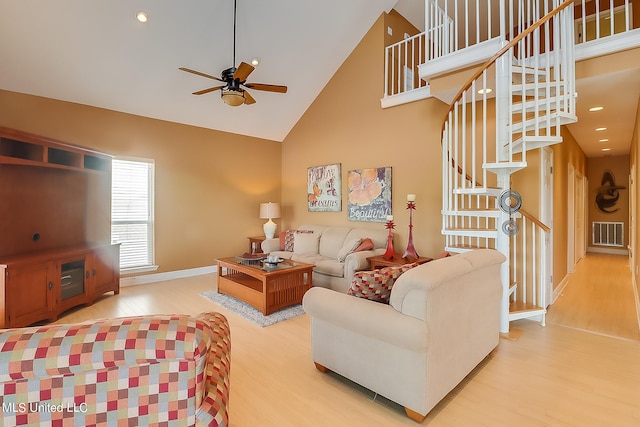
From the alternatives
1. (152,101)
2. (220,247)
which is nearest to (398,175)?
(220,247)

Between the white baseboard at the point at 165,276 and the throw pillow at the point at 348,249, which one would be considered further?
the white baseboard at the point at 165,276

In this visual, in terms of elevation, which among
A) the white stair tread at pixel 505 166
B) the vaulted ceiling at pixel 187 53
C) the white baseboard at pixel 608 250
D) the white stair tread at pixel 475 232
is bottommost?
the white baseboard at pixel 608 250

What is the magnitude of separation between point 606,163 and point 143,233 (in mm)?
10740

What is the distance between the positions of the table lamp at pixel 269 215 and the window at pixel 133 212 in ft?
6.50

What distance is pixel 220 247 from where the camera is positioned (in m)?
5.96

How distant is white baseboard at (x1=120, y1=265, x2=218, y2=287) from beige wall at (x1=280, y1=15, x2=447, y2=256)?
1.94m

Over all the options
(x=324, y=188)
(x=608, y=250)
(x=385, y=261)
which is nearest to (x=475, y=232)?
(x=385, y=261)

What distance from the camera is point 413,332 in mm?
1751

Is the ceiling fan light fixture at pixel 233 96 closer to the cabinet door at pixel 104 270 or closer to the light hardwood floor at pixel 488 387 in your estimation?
the light hardwood floor at pixel 488 387

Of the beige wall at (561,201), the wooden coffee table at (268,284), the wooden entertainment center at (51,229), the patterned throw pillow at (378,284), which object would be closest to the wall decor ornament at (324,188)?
the wooden coffee table at (268,284)

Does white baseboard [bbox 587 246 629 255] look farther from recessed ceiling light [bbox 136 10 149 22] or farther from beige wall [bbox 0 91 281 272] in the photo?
recessed ceiling light [bbox 136 10 149 22]

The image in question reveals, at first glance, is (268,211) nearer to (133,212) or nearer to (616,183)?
(133,212)

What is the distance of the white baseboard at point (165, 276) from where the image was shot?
4879 millimetres

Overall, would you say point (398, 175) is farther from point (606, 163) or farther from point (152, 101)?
point (606, 163)
